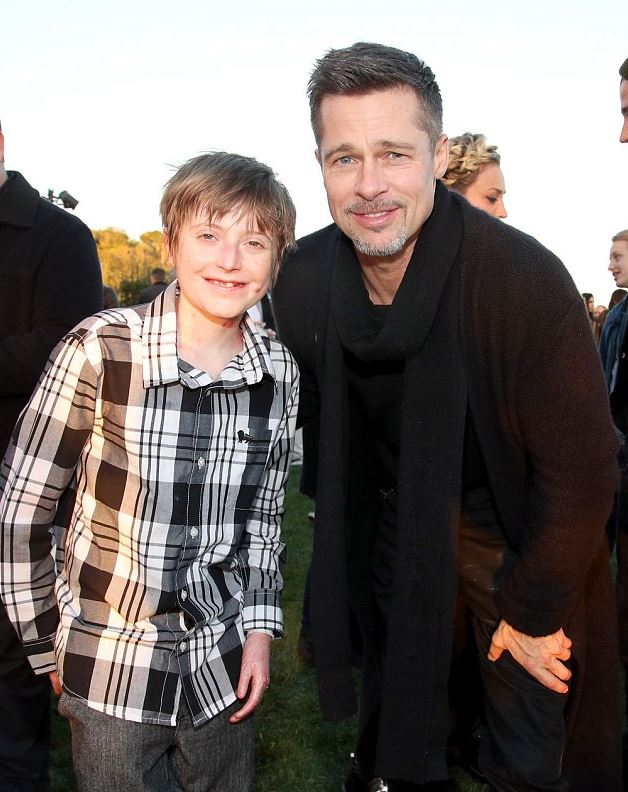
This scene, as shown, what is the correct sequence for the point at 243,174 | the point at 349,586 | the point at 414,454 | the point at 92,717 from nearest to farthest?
the point at 92,717 → the point at 243,174 → the point at 414,454 → the point at 349,586

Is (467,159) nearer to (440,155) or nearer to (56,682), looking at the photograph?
(440,155)

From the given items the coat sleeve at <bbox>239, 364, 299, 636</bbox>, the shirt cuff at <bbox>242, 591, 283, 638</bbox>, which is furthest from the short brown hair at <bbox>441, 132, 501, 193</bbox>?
the shirt cuff at <bbox>242, 591, 283, 638</bbox>

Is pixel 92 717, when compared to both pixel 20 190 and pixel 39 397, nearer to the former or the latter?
pixel 39 397

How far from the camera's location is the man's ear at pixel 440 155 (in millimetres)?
2477

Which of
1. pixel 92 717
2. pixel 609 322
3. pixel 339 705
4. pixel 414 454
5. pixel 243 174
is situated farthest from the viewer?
pixel 609 322

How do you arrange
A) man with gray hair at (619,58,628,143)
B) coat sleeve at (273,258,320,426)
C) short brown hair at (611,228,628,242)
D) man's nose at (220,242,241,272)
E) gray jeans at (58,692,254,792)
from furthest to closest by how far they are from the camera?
short brown hair at (611,228,628,242), man with gray hair at (619,58,628,143), coat sleeve at (273,258,320,426), man's nose at (220,242,241,272), gray jeans at (58,692,254,792)

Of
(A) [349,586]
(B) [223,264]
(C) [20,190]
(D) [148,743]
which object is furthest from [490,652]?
(C) [20,190]

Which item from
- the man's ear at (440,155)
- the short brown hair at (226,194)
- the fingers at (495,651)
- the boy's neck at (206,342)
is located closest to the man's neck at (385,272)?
the man's ear at (440,155)

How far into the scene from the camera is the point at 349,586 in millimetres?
2746

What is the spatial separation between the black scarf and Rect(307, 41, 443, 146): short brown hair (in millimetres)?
243

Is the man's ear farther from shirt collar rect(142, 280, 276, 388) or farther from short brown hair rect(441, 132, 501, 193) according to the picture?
short brown hair rect(441, 132, 501, 193)

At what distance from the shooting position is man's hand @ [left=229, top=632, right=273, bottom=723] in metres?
2.07

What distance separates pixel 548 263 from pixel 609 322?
10.6 ft

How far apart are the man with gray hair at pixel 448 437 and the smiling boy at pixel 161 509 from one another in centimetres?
35
